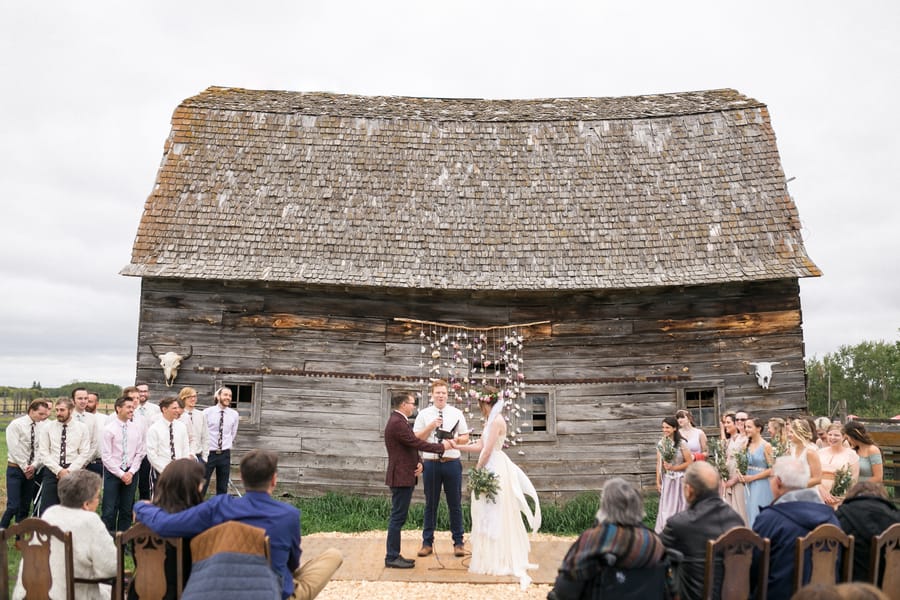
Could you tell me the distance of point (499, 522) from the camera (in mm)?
7652

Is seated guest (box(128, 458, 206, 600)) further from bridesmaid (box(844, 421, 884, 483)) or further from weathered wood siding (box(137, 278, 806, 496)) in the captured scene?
weathered wood siding (box(137, 278, 806, 496))

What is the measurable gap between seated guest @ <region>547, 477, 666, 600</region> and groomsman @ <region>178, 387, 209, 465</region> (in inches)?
264

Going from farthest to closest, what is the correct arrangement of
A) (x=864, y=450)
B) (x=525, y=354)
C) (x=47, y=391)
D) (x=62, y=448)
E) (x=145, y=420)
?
(x=47, y=391)
(x=525, y=354)
(x=145, y=420)
(x=62, y=448)
(x=864, y=450)

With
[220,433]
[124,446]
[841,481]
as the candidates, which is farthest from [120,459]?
[841,481]

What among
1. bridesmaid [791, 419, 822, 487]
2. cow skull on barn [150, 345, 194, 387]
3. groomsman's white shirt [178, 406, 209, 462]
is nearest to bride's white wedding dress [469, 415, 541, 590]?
bridesmaid [791, 419, 822, 487]

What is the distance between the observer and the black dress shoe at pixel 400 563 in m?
7.82

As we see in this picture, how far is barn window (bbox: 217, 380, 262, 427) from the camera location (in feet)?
42.3

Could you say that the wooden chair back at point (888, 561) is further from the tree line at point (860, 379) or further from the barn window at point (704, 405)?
the tree line at point (860, 379)

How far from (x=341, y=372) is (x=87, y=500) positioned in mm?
8012

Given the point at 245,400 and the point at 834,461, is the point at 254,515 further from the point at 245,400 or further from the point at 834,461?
the point at 245,400

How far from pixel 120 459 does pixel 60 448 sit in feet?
2.42

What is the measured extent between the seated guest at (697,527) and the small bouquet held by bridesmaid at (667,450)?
471 cm

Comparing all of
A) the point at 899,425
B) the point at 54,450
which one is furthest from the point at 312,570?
the point at 899,425

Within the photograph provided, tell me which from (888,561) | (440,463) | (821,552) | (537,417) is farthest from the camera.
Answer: (537,417)
